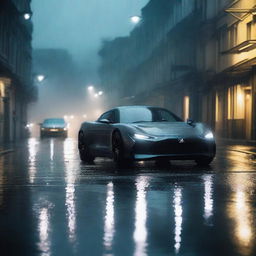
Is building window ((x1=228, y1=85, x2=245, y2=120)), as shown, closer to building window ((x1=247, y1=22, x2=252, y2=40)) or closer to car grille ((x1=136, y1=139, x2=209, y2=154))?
building window ((x1=247, y1=22, x2=252, y2=40))

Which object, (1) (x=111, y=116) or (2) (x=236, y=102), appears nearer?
(1) (x=111, y=116)

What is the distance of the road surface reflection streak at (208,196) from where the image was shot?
7.34 m

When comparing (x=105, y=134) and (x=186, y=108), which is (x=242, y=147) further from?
(x=186, y=108)

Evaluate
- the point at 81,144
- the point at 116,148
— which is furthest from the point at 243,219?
the point at 81,144

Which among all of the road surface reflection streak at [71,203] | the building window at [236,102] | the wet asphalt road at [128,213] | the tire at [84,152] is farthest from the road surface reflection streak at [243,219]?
the building window at [236,102]

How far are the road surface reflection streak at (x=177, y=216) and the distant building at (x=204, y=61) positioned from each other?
2249 centimetres

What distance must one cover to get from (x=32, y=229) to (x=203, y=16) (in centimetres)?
4055

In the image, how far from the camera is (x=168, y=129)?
44.8ft

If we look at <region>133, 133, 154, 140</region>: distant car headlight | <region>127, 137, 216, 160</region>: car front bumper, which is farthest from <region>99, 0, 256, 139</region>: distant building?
<region>133, 133, 154, 140</region>: distant car headlight

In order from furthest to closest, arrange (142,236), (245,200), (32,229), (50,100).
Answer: (50,100) < (245,200) < (32,229) < (142,236)

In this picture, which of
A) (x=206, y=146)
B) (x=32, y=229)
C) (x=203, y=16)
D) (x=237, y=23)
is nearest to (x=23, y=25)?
(x=203, y=16)

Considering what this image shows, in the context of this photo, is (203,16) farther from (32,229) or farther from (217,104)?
(32,229)

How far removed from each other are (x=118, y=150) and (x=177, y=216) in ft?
22.5

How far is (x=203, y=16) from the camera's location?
149ft
